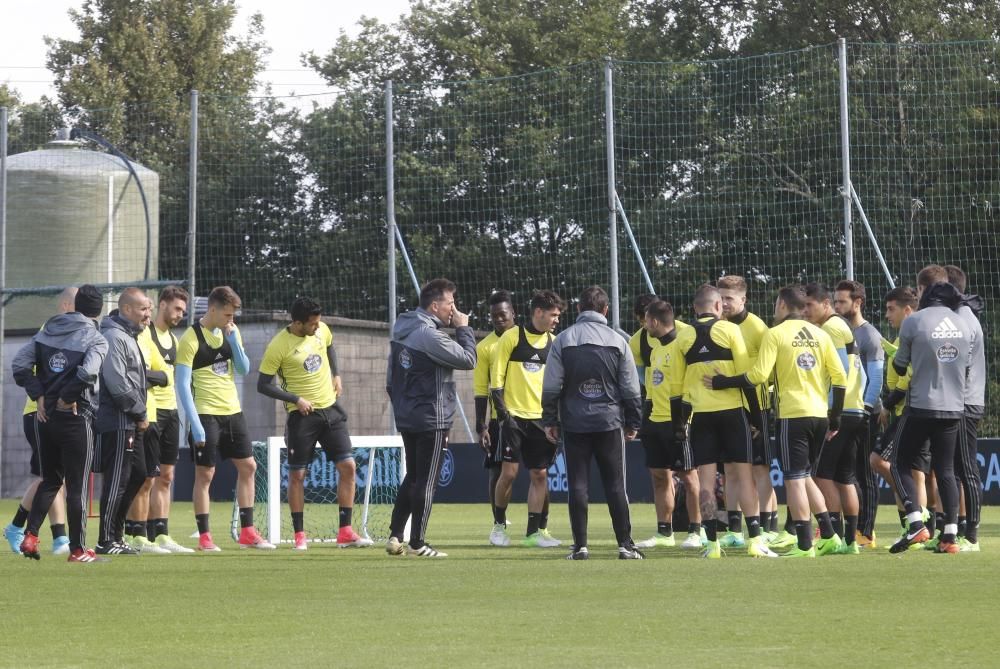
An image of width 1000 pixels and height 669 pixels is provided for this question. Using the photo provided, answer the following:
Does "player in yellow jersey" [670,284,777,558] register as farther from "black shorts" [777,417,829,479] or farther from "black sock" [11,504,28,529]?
A: "black sock" [11,504,28,529]

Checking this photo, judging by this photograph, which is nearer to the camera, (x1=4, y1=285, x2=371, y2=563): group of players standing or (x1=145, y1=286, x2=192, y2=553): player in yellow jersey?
(x1=4, y1=285, x2=371, y2=563): group of players standing

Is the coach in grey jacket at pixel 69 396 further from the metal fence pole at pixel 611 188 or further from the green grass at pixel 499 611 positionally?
the metal fence pole at pixel 611 188

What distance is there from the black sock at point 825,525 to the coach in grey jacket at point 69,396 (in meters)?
5.04

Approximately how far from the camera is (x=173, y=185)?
24.5 m

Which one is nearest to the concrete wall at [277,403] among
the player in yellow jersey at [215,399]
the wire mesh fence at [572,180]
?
the wire mesh fence at [572,180]

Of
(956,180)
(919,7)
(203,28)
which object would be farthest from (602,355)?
(203,28)

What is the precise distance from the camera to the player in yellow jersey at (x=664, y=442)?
40.2ft

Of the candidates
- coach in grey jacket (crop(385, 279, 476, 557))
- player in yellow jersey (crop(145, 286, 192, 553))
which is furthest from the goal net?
coach in grey jacket (crop(385, 279, 476, 557))

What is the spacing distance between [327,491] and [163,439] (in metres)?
7.11

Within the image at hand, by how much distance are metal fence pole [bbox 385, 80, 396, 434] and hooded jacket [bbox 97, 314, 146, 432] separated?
9.59 meters

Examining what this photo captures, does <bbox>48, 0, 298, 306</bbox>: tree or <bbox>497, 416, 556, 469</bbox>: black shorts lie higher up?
<bbox>48, 0, 298, 306</bbox>: tree

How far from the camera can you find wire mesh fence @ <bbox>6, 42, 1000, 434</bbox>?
801 inches

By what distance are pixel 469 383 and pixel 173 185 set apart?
6.68 m

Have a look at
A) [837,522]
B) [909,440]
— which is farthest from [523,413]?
[909,440]
